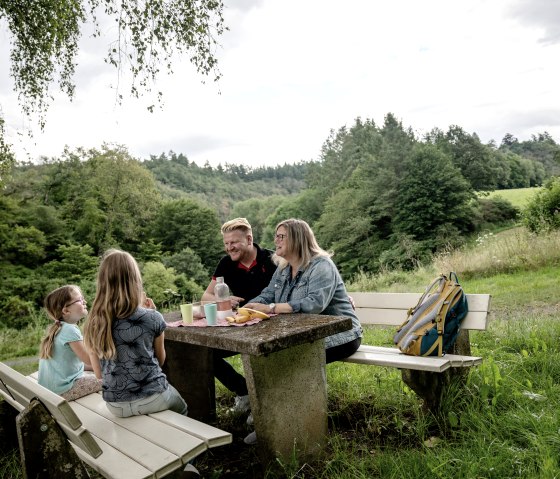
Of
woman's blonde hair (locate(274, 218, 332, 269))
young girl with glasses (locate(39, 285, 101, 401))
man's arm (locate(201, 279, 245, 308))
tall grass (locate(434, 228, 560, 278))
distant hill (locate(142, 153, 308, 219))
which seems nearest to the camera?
young girl with glasses (locate(39, 285, 101, 401))

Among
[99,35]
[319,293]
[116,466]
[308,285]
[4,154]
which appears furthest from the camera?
[4,154]

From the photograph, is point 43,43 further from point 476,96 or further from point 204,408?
point 476,96

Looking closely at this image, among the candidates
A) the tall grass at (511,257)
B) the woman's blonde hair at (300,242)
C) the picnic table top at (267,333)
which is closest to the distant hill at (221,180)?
the tall grass at (511,257)

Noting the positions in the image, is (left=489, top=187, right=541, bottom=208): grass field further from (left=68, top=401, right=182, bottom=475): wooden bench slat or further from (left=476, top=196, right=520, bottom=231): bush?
(left=68, top=401, right=182, bottom=475): wooden bench slat

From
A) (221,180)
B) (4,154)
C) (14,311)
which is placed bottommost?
(14,311)

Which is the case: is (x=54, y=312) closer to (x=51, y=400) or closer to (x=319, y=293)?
(x=51, y=400)

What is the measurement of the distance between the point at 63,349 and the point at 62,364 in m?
0.11

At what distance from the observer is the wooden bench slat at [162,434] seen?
2.07 meters

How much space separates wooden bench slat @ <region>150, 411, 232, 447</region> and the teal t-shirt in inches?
39.4

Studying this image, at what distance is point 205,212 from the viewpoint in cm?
4578

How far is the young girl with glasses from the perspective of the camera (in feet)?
10.5

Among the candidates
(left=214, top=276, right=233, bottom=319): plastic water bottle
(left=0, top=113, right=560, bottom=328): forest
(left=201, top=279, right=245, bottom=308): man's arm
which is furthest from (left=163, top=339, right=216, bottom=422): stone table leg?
(left=0, top=113, right=560, bottom=328): forest

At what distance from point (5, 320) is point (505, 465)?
26.8 metres

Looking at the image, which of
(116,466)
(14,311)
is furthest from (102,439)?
(14,311)
